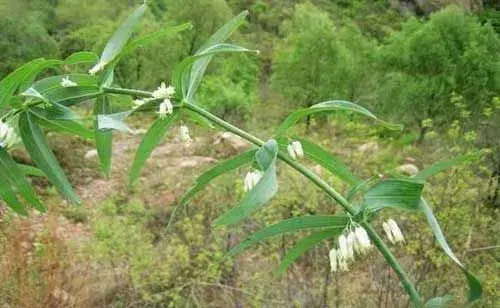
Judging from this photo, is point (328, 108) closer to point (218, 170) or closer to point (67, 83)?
point (218, 170)

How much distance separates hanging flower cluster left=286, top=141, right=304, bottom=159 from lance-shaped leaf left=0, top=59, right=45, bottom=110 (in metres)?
0.34

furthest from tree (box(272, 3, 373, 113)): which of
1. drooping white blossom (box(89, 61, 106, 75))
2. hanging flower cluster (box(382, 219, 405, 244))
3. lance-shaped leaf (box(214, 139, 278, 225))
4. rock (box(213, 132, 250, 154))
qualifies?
lance-shaped leaf (box(214, 139, 278, 225))

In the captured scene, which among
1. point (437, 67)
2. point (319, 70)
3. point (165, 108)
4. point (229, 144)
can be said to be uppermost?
point (165, 108)

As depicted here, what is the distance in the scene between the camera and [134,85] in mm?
15578

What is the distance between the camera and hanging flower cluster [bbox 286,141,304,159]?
2.56 ft

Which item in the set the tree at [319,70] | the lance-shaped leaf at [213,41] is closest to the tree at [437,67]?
the tree at [319,70]

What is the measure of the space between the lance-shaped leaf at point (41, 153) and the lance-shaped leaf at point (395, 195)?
365mm

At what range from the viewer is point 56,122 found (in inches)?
32.1

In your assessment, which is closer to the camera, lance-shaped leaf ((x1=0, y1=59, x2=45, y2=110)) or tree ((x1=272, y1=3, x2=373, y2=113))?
lance-shaped leaf ((x1=0, y1=59, x2=45, y2=110))

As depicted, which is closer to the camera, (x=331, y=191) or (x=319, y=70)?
(x=331, y=191)

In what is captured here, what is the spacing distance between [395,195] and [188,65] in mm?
292

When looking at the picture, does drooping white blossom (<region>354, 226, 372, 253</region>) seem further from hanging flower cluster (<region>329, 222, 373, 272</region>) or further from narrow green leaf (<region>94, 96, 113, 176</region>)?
narrow green leaf (<region>94, 96, 113, 176</region>)

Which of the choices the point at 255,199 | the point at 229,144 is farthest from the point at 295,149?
the point at 229,144

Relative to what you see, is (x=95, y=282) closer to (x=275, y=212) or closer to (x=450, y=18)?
(x=275, y=212)
